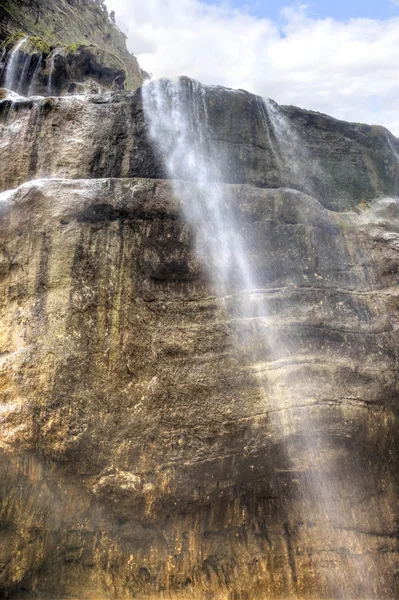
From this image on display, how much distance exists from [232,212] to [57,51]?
34.6ft

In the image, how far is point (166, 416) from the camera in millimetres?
4906

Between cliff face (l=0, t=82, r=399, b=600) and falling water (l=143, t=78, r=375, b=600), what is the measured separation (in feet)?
0.18

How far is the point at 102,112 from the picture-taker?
631cm

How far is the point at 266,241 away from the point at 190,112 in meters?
2.43

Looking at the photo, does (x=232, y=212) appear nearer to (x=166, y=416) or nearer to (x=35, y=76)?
(x=166, y=416)

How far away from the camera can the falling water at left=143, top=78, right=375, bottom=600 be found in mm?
5137

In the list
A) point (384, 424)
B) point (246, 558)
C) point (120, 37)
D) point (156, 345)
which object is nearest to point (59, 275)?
point (156, 345)

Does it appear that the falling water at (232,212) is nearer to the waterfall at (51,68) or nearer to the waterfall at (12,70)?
the waterfall at (51,68)

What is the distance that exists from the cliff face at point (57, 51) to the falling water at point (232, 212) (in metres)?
7.03

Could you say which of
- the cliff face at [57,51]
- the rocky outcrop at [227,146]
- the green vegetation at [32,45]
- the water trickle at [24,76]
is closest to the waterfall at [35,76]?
the cliff face at [57,51]

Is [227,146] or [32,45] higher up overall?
[32,45]

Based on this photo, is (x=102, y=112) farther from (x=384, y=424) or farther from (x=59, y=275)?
(x=384, y=424)

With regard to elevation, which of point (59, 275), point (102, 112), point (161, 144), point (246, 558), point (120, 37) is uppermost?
point (120, 37)

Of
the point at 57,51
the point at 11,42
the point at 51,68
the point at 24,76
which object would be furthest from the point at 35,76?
the point at 11,42
